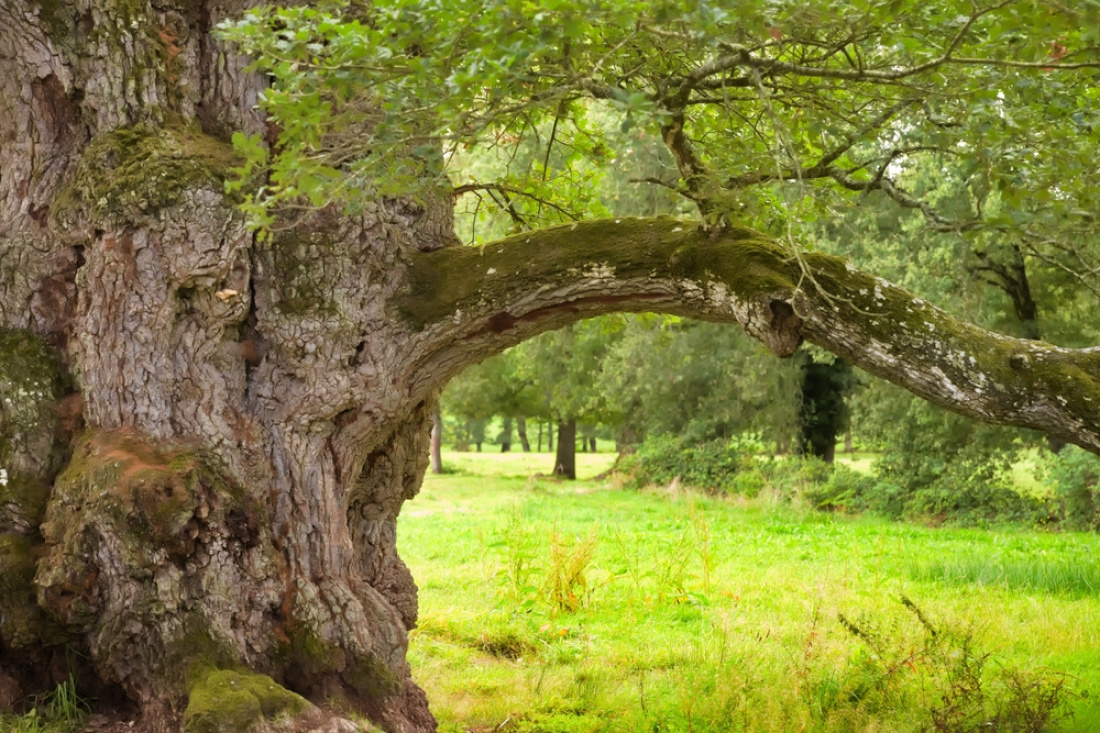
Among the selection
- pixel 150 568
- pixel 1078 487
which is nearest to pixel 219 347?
pixel 150 568

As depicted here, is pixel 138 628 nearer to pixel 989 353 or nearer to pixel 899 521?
pixel 989 353

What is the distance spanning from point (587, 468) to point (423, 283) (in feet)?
96.3

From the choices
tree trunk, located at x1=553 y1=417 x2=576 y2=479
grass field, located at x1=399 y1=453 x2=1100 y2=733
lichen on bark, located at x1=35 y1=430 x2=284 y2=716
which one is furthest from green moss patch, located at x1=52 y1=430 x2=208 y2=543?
tree trunk, located at x1=553 y1=417 x2=576 y2=479

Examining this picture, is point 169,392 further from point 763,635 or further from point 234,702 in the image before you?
point 763,635

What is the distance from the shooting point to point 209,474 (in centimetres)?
455

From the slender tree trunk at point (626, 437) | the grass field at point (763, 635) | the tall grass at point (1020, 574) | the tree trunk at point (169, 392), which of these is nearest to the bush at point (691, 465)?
the slender tree trunk at point (626, 437)

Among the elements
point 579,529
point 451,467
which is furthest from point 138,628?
point 451,467

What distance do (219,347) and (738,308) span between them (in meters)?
2.56

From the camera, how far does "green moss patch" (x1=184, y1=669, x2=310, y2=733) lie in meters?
4.01

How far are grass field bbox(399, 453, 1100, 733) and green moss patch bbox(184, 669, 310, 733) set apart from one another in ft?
4.81

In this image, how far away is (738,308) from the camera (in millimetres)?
4473

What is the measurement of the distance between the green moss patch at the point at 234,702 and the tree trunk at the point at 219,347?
2cm

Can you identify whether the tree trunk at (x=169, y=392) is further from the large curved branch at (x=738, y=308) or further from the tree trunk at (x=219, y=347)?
the large curved branch at (x=738, y=308)

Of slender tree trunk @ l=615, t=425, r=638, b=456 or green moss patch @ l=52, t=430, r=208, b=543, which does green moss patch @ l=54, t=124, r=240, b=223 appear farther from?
slender tree trunk @ l=615, t=425, r=638, b=456
